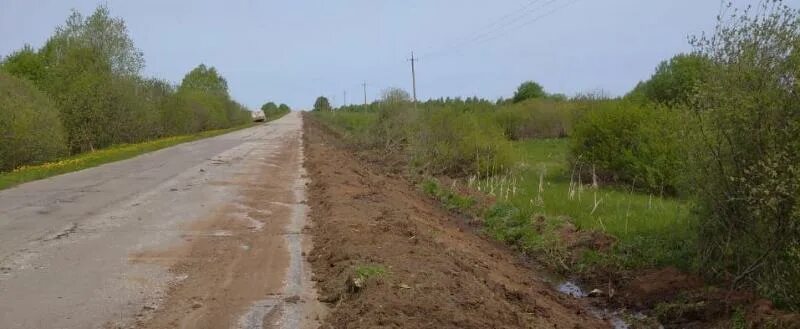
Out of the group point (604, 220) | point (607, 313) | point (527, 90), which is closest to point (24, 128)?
point (604, 220)

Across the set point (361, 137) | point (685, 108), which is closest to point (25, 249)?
point (685, 108)

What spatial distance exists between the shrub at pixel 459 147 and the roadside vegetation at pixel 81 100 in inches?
587

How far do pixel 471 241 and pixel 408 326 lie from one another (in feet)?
19.0

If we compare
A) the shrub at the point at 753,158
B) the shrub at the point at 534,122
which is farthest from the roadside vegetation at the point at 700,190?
the shrub at the point at 534,122

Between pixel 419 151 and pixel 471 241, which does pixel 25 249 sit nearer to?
pixel 471 241

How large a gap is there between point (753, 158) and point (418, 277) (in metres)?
3.97

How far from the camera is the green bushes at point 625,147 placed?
55.3ft

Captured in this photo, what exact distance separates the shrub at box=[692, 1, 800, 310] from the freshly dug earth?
1839 millimetres

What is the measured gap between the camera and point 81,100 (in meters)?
37.3

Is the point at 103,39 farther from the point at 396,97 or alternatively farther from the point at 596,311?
the point at 596,311

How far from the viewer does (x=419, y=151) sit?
25094mm

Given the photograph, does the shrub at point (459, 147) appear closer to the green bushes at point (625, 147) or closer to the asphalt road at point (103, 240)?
the green bushes at point (625, 147)

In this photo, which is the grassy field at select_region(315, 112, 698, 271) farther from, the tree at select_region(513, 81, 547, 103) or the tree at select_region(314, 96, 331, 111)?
the tree at select_region(314, 96, 331, 111)

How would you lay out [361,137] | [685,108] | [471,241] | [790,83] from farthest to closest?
[361,137], [471,241], [685,108], [790,83]
